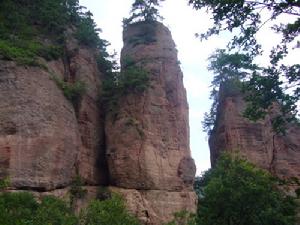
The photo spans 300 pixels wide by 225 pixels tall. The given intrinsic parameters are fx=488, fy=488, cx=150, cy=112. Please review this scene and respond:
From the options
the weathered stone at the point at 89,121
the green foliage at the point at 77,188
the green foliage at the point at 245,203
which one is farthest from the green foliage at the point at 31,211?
the green foliage at the point at 245,203

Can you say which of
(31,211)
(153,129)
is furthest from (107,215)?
(153,129)

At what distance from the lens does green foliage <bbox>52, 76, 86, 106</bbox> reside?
30.2 meters

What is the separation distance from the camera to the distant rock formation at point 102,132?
84.7ft

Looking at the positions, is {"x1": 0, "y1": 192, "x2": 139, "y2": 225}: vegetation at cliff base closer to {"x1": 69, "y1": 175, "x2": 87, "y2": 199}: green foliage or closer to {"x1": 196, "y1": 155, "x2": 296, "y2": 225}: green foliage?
{"x1": 69, "y1": 175, "x2": 87, "y2": 199}: green foliage

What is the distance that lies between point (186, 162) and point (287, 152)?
12012 millimetres

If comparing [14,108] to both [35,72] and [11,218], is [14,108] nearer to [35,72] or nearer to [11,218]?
[35,72]

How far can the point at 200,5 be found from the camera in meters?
18.6

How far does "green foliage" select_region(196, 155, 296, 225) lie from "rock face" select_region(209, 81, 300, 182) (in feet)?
40.9

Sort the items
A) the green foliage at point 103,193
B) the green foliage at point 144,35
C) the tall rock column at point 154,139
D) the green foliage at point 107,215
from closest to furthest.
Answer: the green foliage at point 107,215
the green foliage at point 103,193
the tall rock column at point 154,139
the green foliage at point 144,35

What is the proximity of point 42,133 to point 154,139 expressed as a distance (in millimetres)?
8810

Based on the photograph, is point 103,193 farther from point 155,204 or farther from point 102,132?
point 102,132

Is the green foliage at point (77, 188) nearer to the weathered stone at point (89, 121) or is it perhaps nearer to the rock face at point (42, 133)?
the rock face at point (42, 133)

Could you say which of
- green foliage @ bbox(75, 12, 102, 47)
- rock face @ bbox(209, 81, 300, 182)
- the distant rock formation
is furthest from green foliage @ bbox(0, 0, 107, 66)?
rock face @ bbox(209, 81, 300, 182)

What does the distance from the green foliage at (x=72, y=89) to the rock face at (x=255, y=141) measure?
1411 centimetres
